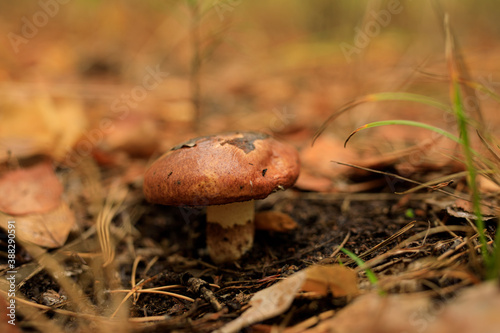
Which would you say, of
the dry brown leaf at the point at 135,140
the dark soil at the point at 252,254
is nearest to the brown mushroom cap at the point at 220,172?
the dark soil at the point at 252,254

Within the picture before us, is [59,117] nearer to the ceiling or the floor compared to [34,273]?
nearer to the ceiling

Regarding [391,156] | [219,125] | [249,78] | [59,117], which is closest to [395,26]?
[249,78]

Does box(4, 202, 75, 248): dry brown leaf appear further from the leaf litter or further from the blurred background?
the blurred background

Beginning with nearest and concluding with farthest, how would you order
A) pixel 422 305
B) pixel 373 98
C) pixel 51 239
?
pixel 422 305 → pixel 373 98 → pixel 51 239

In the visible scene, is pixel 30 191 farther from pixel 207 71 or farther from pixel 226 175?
pixel 207 71

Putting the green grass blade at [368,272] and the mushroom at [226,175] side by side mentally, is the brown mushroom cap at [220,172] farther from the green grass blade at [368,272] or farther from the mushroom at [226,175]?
the green grass blade at [368,272]

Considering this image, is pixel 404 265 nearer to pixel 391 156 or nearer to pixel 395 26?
pixel 391 156

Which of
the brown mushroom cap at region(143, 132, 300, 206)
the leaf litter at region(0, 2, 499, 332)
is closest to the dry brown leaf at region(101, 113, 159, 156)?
the leaf litter at region(0, 2, 499, 332)
